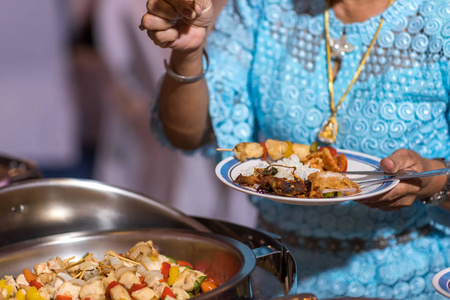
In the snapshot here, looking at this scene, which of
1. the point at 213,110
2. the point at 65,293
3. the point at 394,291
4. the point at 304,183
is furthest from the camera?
the point at 213,110

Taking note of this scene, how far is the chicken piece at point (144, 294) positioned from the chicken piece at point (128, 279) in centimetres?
2

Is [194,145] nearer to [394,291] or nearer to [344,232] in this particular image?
[344,232]

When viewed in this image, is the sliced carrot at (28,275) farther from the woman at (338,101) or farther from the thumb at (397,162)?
the thumb at (397,162)

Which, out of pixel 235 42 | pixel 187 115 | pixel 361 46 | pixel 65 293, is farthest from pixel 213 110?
pixel 65 293

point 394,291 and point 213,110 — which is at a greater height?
point 213,110

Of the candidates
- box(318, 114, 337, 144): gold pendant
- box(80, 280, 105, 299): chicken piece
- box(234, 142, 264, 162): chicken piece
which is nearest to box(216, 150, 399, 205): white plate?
box(234, 142, 264, 162): chicken piece

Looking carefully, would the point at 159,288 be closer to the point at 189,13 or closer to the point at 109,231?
the point at 109,231

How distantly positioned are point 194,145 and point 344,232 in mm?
453

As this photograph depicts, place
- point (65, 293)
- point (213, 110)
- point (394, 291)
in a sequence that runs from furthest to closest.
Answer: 1. point (213, 110)
2. point (394, 291)
3. point (65, 293)

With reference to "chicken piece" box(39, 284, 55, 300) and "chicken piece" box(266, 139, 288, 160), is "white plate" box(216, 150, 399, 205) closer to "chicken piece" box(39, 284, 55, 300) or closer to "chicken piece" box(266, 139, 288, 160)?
"chicken piece" box(266, 139, 288, 160)

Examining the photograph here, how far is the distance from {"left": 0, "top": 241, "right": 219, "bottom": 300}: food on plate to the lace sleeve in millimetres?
475

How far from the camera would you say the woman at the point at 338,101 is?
1.12 metres

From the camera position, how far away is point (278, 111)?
125 centimetres

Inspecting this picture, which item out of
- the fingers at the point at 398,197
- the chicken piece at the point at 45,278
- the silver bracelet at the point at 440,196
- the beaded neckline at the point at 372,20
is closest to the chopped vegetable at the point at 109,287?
the chicken piece at the point at 45,278
